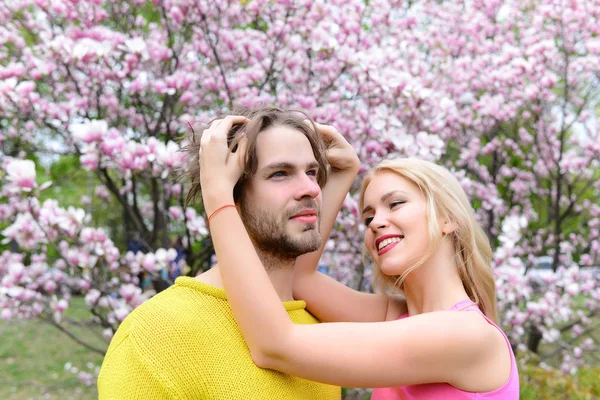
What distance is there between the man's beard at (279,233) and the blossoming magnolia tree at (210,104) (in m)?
0.89

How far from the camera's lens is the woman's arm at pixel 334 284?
223cm

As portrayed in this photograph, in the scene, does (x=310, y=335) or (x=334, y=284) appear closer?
(x=310, y=335)

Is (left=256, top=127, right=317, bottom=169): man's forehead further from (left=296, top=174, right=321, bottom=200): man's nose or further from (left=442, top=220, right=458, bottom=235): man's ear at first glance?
(left=442, top=220, right=458, bottom=235): man's ear

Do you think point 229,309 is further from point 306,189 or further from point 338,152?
point 338,152

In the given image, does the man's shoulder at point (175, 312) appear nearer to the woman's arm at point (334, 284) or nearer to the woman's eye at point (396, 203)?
the woman's arm at point (334, 284)

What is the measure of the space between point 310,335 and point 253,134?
0.71m

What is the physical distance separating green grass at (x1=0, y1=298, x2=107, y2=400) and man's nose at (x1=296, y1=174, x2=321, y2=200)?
203 inches

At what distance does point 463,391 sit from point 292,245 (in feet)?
2.50

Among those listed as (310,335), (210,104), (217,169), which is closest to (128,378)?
(310,335)

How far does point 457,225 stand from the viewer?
6.72ft

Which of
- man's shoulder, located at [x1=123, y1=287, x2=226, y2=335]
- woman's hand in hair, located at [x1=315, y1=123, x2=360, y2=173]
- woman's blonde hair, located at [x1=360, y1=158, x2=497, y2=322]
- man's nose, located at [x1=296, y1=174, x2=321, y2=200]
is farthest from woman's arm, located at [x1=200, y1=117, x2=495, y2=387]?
woman's hand in hair, located at [x1=315, y1=123, x2=360, y2=173]

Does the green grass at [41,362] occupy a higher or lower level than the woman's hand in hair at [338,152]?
lower

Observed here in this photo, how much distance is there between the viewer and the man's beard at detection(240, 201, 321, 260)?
1.81 metres

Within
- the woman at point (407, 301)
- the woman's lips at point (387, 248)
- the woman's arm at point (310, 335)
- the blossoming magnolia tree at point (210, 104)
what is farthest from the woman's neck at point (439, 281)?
the blossoming magnolia tree at point (210, 104)
